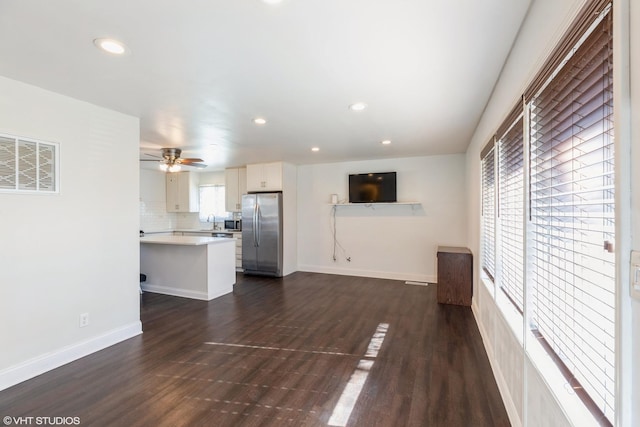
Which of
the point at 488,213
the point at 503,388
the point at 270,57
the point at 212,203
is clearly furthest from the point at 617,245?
the point at 212,203

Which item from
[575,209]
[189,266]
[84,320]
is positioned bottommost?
[84,320]

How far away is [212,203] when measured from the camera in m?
7.69

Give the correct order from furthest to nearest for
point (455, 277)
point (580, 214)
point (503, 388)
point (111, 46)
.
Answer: point (455, 277)
point (503, 388)
point (111, 46)
point (580, 214)

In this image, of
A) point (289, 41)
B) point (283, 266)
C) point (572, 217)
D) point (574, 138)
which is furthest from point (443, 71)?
point (283, 266)

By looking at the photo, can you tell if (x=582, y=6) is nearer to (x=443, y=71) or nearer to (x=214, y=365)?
(x=443, y=71)

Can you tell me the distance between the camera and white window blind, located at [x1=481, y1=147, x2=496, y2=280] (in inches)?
115

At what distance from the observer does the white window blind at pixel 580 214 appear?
0.91m

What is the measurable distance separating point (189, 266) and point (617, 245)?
4.77 m

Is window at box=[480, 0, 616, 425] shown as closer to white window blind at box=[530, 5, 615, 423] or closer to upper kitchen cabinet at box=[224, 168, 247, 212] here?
white window blind at box=[530, 5, 615, 423]

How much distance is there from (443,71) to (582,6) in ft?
4.10

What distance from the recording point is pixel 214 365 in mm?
2580

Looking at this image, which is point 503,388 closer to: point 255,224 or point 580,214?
point 580,214

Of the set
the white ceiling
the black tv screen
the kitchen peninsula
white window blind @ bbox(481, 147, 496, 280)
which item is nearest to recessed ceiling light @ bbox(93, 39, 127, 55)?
the white ceiling

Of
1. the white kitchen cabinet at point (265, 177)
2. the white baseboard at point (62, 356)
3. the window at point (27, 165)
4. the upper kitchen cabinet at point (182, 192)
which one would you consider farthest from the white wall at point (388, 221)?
the window at point (27, 165)
